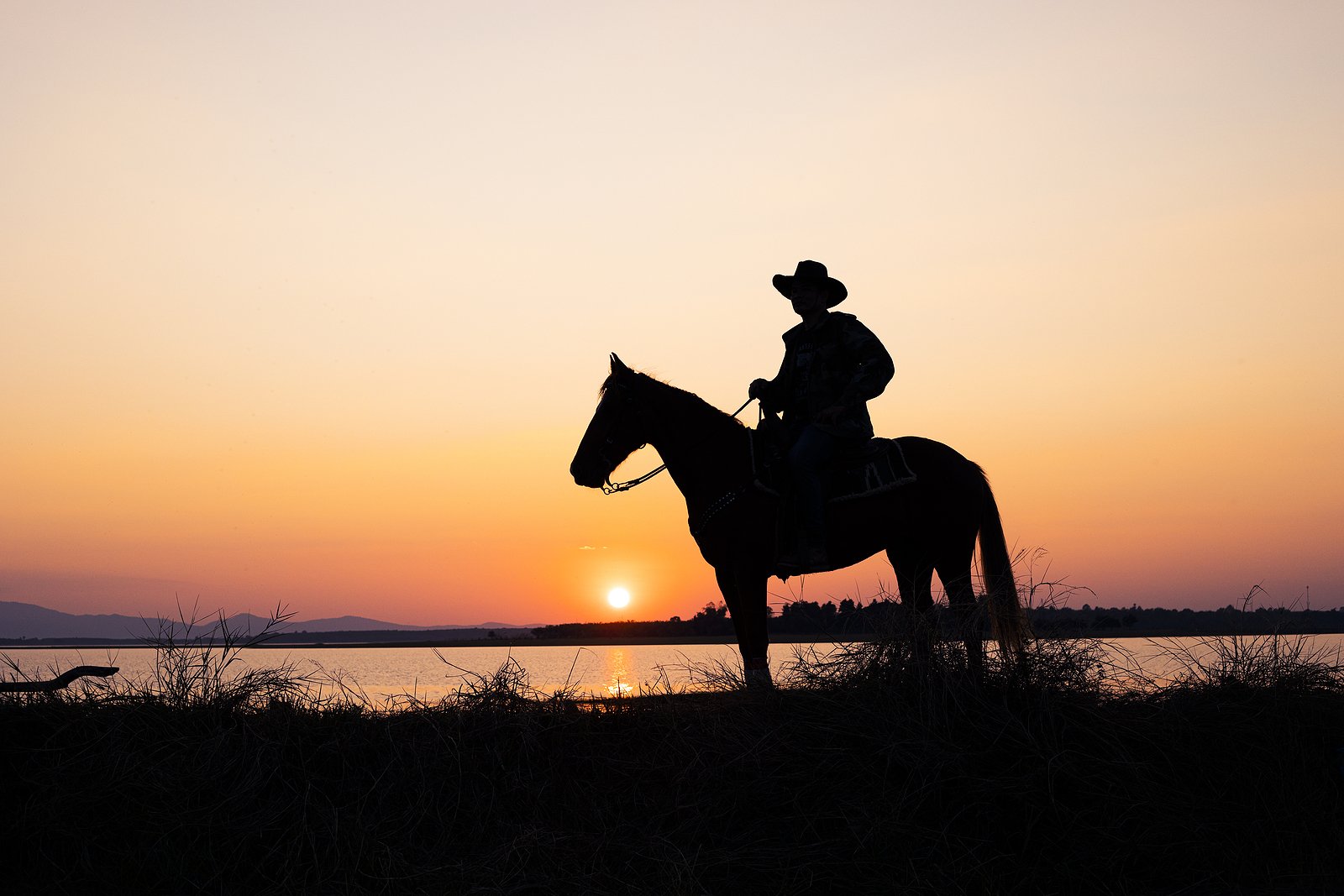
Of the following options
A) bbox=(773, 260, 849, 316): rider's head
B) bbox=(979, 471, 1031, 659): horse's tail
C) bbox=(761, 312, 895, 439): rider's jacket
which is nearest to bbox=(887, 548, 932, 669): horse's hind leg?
bbox=(979, 471, 1031, 659): horse's tail

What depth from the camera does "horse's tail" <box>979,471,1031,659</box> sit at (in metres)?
6.08

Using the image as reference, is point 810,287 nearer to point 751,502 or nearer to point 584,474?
point 751,502

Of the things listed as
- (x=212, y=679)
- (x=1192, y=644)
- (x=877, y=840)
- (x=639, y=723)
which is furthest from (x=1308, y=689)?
(x=212, y=679)

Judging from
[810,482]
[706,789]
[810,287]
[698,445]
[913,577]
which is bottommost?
[706,789]

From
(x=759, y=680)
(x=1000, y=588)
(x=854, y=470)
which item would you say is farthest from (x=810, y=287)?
(x=759, y=680)

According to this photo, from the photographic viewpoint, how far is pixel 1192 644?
6711 millimetres

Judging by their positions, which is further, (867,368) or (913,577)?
(913,577)

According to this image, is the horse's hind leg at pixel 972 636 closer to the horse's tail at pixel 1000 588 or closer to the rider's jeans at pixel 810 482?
the horse's tail at pixel 1000 588

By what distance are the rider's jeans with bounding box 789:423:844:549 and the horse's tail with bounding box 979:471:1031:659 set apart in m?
1.51

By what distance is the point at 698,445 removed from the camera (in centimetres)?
855

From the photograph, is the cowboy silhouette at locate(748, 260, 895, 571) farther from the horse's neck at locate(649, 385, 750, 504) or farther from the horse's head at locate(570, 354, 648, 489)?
the horse's head at locate(570, 354, 648, 489)

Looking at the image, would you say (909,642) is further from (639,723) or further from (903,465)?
(903,465)

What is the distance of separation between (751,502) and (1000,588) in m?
2.12

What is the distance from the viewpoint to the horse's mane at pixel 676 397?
865cm
